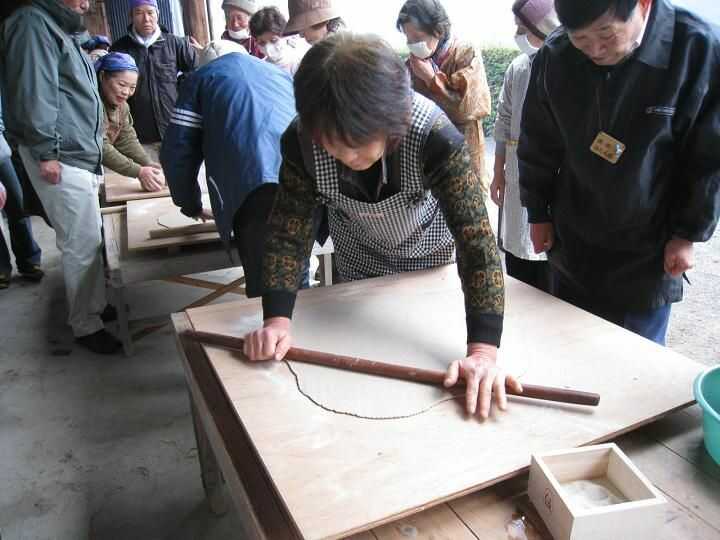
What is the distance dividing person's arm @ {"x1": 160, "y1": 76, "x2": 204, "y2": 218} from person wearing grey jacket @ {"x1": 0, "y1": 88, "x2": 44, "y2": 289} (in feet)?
7.09

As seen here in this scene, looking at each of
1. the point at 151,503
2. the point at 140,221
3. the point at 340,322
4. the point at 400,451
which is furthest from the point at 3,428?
the point at 400,451

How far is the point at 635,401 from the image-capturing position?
2.69ft

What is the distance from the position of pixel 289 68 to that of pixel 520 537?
2.83 metres

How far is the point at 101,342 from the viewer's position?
256 centimetres

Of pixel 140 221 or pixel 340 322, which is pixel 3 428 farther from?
pixel 340 322

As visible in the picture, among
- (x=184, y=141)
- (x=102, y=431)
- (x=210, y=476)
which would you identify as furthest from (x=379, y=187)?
(x=102, y=431)

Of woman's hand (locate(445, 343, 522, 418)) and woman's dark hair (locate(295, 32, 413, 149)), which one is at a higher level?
woman's dark hair (locate(295, 32, 413, 149))

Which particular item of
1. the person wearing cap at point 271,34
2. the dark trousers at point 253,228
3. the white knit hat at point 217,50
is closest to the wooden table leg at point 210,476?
the dark trousers at point 253,228

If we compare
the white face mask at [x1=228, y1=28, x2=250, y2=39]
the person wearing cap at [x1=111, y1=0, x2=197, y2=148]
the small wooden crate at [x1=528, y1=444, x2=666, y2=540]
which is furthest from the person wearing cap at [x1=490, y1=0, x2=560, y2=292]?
the person wearing cap at [x1=111, y1=0, x2=197, y2=148]

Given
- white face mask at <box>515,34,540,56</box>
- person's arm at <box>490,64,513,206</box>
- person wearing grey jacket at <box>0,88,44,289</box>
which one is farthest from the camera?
person wearing grey jacket at <box>0,88,44,289</box>

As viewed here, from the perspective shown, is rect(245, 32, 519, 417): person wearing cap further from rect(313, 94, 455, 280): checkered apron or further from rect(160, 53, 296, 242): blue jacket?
rect(160, 53, 296, 242): blue jacket

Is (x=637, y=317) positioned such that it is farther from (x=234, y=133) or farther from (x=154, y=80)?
(x=154, y=80)

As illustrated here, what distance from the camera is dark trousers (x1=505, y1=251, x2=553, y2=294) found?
7.06ft

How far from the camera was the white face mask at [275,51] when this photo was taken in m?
2.88
